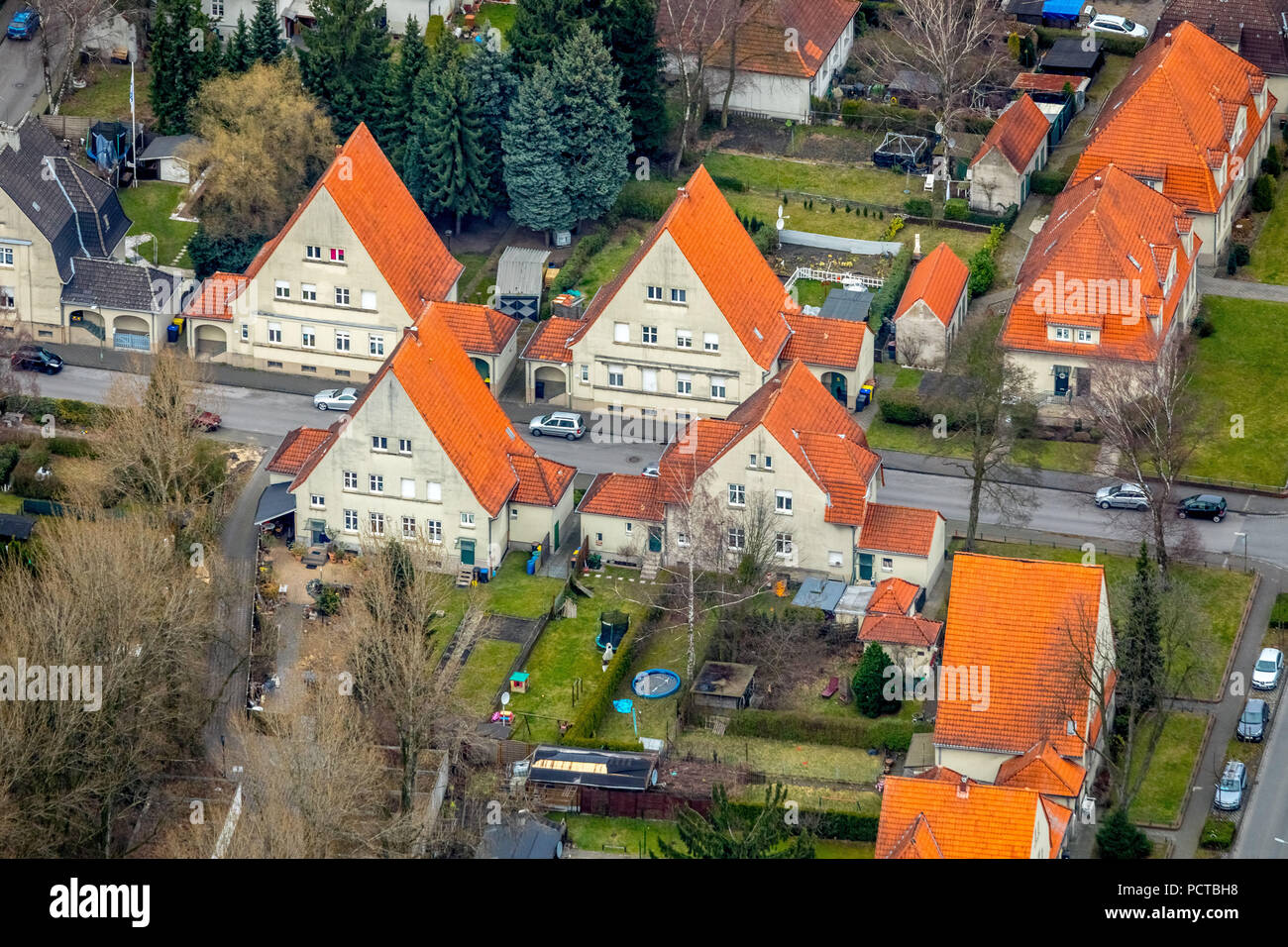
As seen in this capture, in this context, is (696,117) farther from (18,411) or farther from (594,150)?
(18,411)

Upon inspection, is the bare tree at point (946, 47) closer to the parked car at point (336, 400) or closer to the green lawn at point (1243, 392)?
the green lawn at point (1243, 392)

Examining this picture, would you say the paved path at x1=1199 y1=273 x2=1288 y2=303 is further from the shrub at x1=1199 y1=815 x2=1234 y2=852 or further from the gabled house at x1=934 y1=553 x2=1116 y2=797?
the shrub at x1=1199 y1=815 x2=1234 y2=852

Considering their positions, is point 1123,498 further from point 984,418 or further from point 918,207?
point 918,207

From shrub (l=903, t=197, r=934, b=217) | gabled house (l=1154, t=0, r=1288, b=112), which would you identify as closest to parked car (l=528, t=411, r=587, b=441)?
shrub (l=903, t=197, r=934, b=217)

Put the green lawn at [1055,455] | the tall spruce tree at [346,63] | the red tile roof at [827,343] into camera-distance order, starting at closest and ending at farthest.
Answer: the green lawn at [1055,455]
the red tile roof at [827,343]
the tall spruce tree at [346,63]

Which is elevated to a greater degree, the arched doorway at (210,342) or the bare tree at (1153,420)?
the bare tree at (1153,420)

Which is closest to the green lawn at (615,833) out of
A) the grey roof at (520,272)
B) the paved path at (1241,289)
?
the grey roof at (520,272)

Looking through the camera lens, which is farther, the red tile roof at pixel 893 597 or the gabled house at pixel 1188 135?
the gabled house at pixel 1188 135
